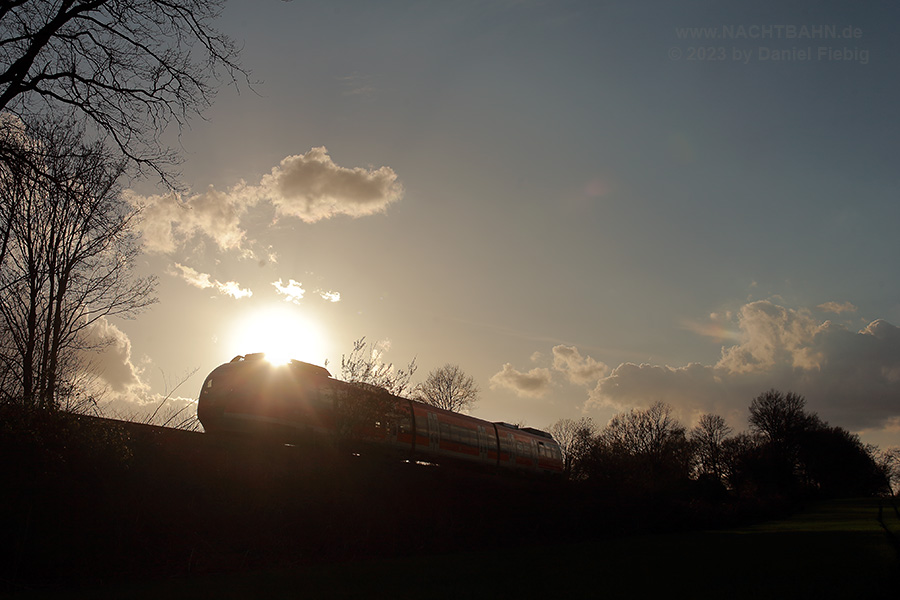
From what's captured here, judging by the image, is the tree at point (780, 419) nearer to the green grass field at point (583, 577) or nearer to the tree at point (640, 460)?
the tree at point (640, 460)

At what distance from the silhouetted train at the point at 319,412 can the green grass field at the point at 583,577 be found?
589 cm

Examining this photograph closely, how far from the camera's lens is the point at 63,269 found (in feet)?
64.7

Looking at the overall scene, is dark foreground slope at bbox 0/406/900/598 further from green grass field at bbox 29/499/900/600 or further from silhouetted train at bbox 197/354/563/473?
silhouetted train at bbox 197/354/563/473

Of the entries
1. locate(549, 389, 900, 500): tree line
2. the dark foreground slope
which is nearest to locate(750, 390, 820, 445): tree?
locate(549, 389, 900, 500): tree line

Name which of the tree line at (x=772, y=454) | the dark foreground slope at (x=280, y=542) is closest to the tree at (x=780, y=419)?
the tree line at (x=772, y=454)

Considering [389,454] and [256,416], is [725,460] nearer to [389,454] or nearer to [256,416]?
[389,454]

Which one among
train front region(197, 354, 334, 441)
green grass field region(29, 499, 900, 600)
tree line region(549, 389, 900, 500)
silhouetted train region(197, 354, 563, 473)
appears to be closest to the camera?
green grass field region(29, 499, 900, 600)

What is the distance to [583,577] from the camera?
12117 mm

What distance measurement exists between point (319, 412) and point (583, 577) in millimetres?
11062

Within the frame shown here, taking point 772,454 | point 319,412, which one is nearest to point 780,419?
point 772,454

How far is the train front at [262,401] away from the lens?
18.0 meters

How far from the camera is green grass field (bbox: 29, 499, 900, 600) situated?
33.1ft

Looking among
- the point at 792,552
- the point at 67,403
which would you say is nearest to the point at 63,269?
the point at 67,403

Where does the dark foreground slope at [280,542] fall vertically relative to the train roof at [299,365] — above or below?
below
